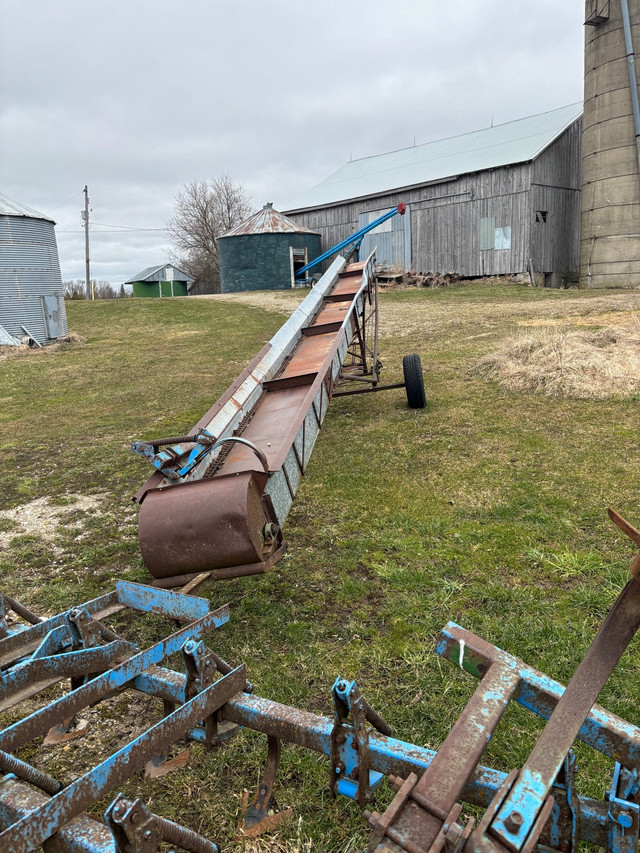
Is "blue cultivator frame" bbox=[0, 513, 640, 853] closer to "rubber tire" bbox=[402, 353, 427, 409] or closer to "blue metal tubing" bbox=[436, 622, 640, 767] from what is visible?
"blue metal tubing" bbox=[436, 622, 640, 767]

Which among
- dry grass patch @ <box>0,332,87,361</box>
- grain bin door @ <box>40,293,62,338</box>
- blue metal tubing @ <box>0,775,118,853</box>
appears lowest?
blue metal tubing @ <box>0,775,118,853</box>

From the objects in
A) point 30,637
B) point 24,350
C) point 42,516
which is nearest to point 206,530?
point 30,637

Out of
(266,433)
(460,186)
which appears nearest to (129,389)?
(266,433)

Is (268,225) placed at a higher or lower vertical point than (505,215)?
higher

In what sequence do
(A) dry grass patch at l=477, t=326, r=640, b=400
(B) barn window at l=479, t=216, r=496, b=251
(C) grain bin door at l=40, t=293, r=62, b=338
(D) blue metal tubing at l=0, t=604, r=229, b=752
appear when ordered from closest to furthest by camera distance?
(D) blue metal tubing at l=0, t=604, r=229, b=752
(A) dry grass patch at l=477, t=326, r=640, b=400
(C) grain bin door at l=40, t=293, r=62, b=338
(B) barn window at l=479, t=216, r=496, b=251

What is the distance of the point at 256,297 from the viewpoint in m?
29.9

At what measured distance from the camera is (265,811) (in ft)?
8.02

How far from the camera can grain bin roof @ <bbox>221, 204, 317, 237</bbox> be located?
3284 centimetres

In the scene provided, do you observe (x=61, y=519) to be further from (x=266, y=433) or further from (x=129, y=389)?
(x=129, y=389)

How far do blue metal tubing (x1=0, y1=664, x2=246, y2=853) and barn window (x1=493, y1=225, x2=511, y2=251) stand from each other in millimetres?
26391

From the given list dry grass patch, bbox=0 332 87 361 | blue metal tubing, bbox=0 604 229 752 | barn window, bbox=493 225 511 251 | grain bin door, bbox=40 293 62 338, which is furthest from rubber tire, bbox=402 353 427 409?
barn window, bbox=493 225 511 251

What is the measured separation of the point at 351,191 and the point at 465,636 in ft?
109

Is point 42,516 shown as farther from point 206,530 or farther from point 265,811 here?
point 265,811

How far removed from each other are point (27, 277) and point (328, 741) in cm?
2164
